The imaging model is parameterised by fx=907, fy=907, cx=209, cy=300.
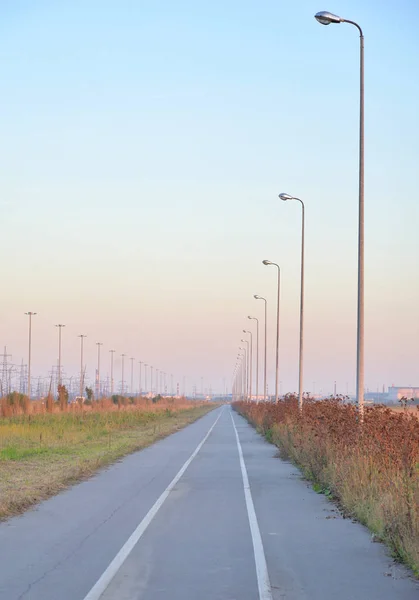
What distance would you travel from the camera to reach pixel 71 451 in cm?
3145

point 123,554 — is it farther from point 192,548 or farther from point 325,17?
point 325,17

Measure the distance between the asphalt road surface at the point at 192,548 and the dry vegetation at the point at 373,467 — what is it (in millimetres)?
344

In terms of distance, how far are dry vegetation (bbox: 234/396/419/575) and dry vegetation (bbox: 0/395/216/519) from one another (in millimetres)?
5846

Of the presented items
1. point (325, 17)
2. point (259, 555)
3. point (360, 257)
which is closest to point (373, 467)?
point (259, 555)

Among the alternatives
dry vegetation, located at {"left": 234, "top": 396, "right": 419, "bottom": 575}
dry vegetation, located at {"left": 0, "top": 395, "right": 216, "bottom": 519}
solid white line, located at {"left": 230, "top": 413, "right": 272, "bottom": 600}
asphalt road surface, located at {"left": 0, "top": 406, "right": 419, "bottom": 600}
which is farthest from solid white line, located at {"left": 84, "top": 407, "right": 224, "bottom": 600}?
dry vegetation, located at {"left": 234, "top": 396, "right": 419, "bottom": 575}

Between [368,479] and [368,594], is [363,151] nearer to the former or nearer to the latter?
[368,479]

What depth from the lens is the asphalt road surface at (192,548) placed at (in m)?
9.51

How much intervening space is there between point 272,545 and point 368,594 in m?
3.15

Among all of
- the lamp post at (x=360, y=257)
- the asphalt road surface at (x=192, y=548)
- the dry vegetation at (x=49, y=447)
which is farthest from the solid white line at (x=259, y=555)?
the dry vegetation at (x=49, y=447)

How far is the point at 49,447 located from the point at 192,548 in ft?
70.1

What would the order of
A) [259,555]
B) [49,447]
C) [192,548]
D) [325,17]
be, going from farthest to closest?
[49,447] < [325,17] < [192,548] < [259,555]

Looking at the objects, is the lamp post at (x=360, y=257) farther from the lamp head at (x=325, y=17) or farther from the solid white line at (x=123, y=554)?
the solid white line at (x=123, y=554)

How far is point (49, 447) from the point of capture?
107 feet

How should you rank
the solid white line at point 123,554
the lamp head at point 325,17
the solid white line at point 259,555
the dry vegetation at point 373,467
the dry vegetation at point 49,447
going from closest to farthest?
the solid white line at point 123,554
the solid white line at point 259,555
the dry vegetation at point 373,467
the dry vegetation at point 49,447
the lamp head at point 325,17
